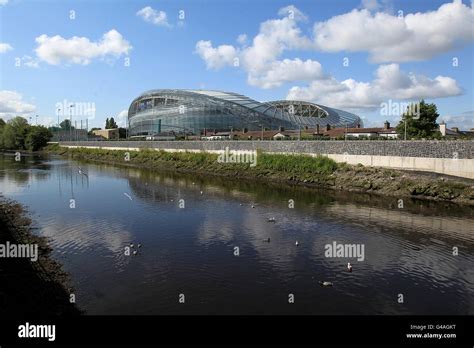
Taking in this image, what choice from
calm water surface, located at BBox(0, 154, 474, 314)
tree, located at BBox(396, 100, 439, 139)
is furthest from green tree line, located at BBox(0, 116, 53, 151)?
tree, located at BBox(396, 100, 439, 139)

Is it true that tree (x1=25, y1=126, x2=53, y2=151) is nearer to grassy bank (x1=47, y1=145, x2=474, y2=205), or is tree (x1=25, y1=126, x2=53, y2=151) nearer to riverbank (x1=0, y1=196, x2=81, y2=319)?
grassy bank (x1=47, y1=145, x2=474, y2=205)

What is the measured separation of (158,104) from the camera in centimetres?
15538

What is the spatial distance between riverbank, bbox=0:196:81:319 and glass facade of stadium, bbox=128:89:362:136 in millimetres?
108603

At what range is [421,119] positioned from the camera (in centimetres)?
6806

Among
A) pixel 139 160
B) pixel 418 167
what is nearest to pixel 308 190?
pixel 418 167

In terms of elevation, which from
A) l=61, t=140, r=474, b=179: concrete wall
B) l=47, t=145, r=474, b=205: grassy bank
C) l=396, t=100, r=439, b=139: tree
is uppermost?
l=396, t=100, r=439, b=139: tree

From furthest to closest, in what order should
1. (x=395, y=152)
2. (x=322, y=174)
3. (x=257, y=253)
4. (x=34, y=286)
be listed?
(x=322, y=174)
(x=395, y=152)
(x=257, y=253)
(x=34, y=286)

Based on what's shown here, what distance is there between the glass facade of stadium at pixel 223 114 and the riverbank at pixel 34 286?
10860 cm

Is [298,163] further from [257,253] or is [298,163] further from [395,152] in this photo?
[257,253]

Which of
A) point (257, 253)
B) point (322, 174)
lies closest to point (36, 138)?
point (322, 174)

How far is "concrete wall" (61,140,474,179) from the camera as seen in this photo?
4722cm

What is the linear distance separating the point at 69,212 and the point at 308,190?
3028 centimetres

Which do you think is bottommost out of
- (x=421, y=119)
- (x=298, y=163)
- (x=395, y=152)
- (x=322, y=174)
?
(x=322, y=174)

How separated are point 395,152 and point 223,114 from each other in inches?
3339
